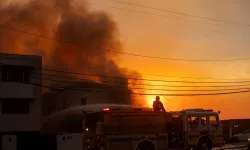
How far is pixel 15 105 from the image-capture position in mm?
34875

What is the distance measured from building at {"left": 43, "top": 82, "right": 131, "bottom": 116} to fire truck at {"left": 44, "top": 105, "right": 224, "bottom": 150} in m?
30.5

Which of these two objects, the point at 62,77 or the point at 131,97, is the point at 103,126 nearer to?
the point at 62,77

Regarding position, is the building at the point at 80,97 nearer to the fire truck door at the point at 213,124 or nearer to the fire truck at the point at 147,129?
the fire truck door at the point at 213,124

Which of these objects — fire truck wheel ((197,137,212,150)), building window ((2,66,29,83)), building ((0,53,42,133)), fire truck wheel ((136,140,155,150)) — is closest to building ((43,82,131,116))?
building ((0,53,42,133))

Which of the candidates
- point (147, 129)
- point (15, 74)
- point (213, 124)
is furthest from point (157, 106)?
point (15, 74)

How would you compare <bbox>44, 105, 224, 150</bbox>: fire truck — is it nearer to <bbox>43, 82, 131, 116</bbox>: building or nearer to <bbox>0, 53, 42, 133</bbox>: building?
<bbox>0, 53, 42, 133</bbox>: building

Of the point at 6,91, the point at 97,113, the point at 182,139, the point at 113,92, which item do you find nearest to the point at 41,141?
the point at 97,113

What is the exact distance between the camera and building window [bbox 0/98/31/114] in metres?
34.1

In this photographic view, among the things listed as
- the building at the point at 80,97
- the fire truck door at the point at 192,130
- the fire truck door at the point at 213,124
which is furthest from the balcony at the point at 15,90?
the fire truck door at the point at 213,124

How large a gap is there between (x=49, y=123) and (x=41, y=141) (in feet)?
94.2

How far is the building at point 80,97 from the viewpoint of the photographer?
50219mm

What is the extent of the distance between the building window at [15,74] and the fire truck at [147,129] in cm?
1816

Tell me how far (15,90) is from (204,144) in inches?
784

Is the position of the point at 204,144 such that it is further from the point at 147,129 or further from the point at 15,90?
the point at 15,90
